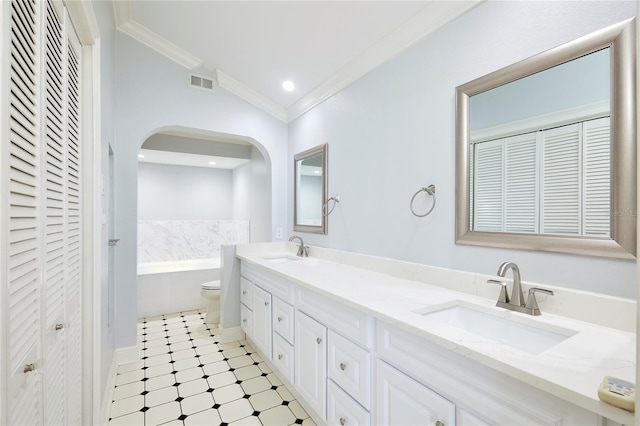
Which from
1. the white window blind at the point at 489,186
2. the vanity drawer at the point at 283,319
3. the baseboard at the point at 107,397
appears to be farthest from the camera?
the vanity drawer at the point at 283,319

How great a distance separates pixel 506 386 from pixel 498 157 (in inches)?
39.2

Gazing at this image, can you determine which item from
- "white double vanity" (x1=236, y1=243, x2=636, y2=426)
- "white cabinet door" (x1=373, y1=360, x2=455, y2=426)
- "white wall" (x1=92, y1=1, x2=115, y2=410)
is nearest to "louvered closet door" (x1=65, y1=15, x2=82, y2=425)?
"white wall" (x1=92, y1=1, x2=115, y2=410)

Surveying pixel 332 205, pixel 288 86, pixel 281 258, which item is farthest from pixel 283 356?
pixel 288 86

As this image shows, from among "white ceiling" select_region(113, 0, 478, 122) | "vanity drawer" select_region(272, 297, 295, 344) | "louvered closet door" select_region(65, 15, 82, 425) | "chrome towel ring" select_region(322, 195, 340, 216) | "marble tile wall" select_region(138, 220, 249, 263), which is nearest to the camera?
"louvered closet door" select_region(65, 15, 82, 425)

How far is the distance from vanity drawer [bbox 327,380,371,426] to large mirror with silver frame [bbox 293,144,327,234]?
1369mm

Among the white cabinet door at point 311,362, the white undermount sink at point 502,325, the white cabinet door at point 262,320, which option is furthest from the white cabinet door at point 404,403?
the white cabinet door at point 262,320

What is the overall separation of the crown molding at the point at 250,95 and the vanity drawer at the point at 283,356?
2.30 m

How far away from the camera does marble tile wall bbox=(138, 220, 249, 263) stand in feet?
15.4

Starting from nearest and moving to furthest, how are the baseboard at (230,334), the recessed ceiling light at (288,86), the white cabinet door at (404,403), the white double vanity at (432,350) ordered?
the white double vanity at (432,350), the white cabinet door at (404,403), the recessed ceiling light at (288,86), the baseboard at (230,334)

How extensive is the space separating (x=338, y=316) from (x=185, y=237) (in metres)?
4.20

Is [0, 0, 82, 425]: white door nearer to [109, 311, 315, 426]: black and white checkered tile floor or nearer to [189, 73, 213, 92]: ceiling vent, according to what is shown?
[109, 311, 315, 426]: black and white checkered tile floor

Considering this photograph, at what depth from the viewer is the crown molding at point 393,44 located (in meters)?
1.59

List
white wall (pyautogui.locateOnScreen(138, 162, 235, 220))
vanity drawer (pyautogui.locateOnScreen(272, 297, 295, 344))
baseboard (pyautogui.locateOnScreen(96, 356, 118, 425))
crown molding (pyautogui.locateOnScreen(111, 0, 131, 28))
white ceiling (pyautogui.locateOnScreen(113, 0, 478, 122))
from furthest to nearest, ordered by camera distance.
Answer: white wall (pyautogui.locateOnScreen(138, 162, 235, 220)), crown molding (pyautogui.locateOnScreen(111, 0, 131, 28)), vanity drawer (pyautogui.locateOnScreen(272, 297, 295, 344)), white ceiling (pyautogui.locateOnScreen(113, 0, 478, 122)), baseboard (pyautogui.locateOnScreen(96, 356, 118, 425))

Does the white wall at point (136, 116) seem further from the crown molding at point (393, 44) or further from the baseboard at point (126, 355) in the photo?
the crown molding at point (393, 44)
